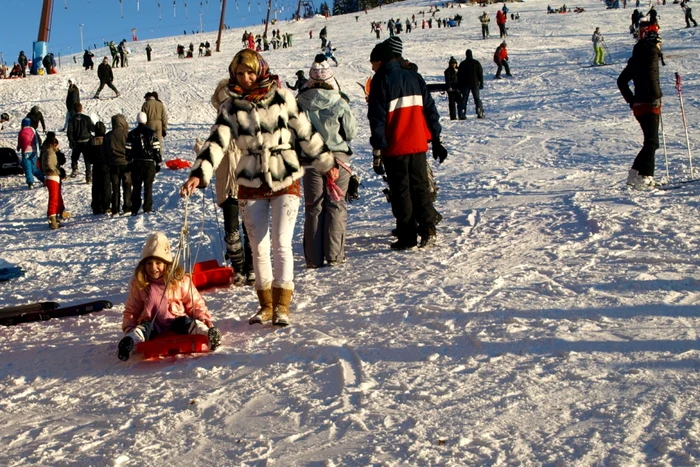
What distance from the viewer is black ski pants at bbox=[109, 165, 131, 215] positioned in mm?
12805

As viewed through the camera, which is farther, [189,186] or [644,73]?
[644,73]

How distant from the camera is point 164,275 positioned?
16.8 ft

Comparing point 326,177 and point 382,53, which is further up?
point 382,53

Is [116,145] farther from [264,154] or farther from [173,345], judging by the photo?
[173,345]

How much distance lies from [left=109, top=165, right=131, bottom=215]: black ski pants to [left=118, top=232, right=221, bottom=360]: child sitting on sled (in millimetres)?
8092

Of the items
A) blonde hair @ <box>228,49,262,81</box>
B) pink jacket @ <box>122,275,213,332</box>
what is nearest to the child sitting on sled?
pink jacket @ <box>122,275,213,332</box>

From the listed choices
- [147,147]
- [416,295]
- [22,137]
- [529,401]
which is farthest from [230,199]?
[22,137]

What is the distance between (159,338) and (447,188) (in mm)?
6838

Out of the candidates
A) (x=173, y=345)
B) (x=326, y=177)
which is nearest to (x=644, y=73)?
(x=326, y=177)

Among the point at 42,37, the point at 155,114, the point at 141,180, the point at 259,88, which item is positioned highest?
the point at 42,37

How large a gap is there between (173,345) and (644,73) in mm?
6591

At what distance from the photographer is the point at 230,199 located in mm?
6848

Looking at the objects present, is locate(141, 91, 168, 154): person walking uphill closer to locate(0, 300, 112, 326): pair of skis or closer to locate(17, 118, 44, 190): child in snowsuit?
locate(17, 118, 44, 190): child in snowsuit

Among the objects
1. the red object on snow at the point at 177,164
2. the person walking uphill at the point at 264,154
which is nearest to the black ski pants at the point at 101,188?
the red object on snow at the point at 177,164
